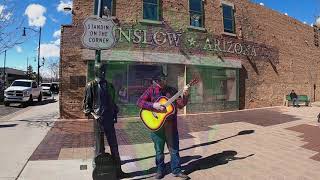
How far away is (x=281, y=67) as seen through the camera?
23.9 meters

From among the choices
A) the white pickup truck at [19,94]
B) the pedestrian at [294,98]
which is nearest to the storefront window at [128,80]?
the pedestrian at [294,98]

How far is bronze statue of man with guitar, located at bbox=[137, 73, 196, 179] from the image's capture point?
635cm

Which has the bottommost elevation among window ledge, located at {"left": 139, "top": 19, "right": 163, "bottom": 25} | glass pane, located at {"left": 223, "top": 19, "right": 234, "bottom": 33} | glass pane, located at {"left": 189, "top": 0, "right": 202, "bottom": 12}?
window ledge, located at {"left": 139, "top": 19, "right": 163, "bottom": 25}

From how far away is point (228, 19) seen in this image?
20.2m

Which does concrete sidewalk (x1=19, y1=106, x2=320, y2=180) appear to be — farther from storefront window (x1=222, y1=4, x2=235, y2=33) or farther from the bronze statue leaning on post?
storefront window (x1=222, y1=4, x2=235, y2=33)

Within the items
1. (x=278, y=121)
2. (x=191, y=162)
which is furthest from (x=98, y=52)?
(x=278, y=121)

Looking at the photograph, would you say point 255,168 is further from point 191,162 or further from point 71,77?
point 71,77

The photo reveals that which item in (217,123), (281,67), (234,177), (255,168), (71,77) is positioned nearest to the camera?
(234,177)

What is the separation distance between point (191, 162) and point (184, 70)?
10.5 m

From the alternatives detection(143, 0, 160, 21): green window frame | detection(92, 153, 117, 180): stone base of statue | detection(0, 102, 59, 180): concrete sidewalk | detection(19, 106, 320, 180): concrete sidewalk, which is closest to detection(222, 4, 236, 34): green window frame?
detection(143, 0, 160, 21): green window frame

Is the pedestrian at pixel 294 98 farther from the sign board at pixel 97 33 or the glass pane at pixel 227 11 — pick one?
the sign board at pixel 97 33

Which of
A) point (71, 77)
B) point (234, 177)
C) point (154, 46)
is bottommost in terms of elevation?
point (234, 177)

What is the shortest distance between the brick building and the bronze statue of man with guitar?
30.9 ft

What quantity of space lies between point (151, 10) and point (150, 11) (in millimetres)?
71
